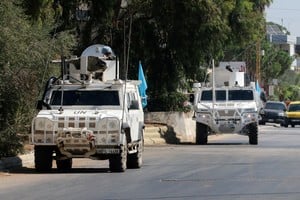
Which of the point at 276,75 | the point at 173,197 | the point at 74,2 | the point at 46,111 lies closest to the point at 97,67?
the point at 46,111

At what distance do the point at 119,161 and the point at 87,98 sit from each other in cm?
189

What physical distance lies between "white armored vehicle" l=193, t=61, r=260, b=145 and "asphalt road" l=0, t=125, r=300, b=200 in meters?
8.25

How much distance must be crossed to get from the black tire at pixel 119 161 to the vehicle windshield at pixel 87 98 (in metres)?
1.35

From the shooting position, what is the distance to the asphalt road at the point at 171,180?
13625 millimetres

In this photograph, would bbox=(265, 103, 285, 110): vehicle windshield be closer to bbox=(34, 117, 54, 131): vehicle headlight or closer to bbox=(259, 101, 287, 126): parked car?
bbox=(259, 101, 287, 126): parked car

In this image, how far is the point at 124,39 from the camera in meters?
27.7

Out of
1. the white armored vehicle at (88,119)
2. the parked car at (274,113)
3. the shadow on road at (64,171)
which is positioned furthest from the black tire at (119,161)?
the parked car at (274,113)

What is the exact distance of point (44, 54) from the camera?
22328 mm

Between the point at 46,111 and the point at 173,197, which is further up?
the point at 46,111

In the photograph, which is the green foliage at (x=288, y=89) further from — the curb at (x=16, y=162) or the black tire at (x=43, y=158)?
the black tire at (x=43, y=158)

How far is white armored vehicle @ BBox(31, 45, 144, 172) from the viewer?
1762cm

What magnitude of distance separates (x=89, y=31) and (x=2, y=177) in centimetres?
1750

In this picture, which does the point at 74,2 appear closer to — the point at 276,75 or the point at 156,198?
the point at 156,198

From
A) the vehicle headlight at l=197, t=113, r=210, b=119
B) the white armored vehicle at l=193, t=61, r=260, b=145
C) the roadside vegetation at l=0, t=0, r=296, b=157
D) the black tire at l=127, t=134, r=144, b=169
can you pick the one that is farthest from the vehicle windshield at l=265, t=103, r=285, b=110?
the black tire at l=127, t=134, r=144, b=169
